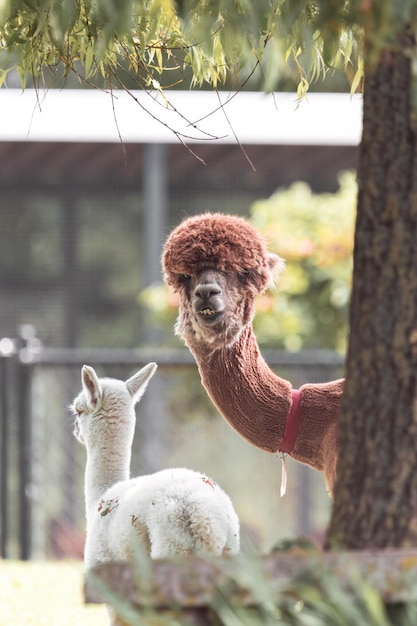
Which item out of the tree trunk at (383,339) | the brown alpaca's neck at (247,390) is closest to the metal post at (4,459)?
the brown alpaca's neck at (247,390)

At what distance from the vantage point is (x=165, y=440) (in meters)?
7.75

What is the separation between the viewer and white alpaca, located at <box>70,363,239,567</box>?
243 cm

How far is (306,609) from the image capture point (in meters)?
1.69

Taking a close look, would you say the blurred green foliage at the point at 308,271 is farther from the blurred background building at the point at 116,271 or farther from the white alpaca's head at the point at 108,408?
the white alpaca's head at the point at 108,408

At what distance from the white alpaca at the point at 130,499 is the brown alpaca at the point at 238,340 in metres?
0.22

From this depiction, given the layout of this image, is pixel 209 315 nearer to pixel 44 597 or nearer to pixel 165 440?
pixel 44 597

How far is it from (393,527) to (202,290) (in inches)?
38.1

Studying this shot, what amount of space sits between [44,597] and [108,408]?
1808 millimetres

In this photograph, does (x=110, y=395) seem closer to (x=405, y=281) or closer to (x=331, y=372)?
(x=405, y=281)

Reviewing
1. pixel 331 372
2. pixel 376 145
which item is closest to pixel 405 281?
pixel 376 145

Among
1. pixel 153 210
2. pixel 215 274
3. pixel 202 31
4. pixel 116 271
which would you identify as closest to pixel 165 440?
pixel 153 210

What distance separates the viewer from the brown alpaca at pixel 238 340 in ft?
Result: 8.69

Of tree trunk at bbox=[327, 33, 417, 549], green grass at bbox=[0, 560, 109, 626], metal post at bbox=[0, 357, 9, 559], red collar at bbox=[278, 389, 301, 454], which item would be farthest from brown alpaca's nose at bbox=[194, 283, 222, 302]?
metal post at bbox=[0, 357, 9, 559]

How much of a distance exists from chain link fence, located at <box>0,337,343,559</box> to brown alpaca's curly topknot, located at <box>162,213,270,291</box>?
405cm
